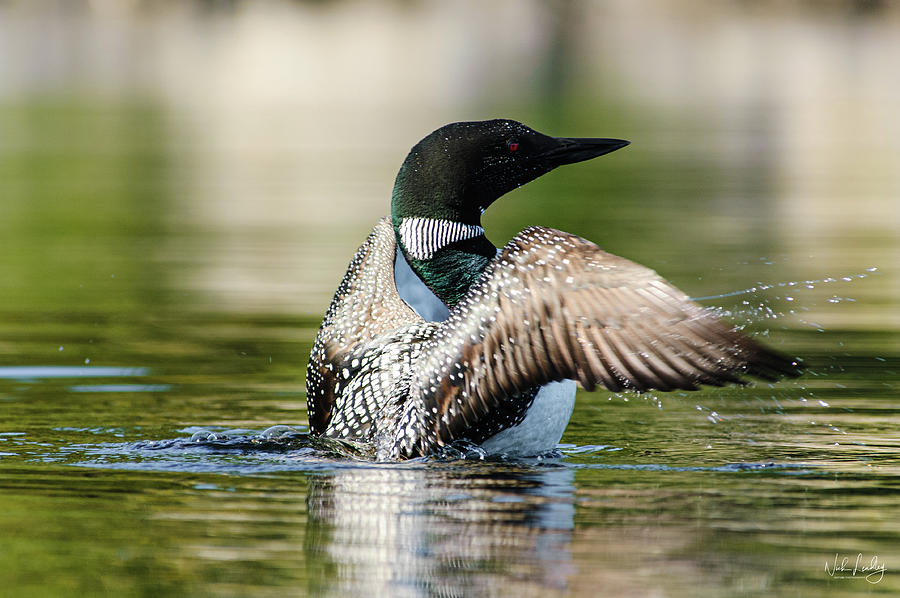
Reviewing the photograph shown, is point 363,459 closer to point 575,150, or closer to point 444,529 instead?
point 444,529

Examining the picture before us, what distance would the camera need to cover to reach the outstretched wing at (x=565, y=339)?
4.98m

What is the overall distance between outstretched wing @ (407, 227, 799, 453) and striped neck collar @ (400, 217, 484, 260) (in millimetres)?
633

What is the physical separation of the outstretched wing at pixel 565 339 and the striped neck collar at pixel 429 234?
633 millimetres

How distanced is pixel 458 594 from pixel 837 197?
1293 centimetres

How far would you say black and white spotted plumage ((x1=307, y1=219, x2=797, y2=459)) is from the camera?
5000 millimetres

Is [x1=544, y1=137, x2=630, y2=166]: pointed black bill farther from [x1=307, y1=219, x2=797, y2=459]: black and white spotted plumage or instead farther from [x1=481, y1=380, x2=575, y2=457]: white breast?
[x1=481, y1=380, x2=575, y2=457]: white breast

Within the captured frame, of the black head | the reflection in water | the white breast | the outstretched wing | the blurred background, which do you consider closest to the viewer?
the reflection in water

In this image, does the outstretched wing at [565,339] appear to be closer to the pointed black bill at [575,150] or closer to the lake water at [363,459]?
the lake water at [363,459]

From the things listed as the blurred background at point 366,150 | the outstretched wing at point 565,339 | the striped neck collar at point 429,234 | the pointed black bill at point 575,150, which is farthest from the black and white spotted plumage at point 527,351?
the blurred background at point 366,150

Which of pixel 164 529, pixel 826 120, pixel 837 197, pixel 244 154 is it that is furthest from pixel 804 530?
pixel 826 120

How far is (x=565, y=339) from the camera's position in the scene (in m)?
5.18

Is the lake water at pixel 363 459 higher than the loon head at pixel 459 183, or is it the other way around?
the loon head at pixel 459 183

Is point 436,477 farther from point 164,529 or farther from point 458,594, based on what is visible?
point 458,594
